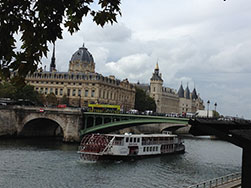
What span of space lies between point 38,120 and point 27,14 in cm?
6537

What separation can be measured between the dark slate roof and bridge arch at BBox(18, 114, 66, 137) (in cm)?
6510

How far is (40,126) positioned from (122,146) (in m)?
30.1

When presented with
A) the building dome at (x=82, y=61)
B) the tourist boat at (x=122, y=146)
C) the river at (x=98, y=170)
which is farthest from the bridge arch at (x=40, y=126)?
the building dome at (x=82, y=61)

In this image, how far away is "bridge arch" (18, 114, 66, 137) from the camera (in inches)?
2660

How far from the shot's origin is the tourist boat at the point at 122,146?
46.5 meters

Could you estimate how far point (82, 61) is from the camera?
14188 centimetres

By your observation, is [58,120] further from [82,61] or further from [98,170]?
[82,61]

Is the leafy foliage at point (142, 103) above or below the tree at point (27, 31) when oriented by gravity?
above

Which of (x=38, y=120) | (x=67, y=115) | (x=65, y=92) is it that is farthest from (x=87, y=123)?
(x=65, y=92)

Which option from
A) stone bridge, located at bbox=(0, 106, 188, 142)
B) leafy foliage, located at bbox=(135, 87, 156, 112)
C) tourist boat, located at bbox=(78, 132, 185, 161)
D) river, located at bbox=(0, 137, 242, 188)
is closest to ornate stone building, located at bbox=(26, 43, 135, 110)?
leafy foliage, located at bbox=(135, 87, 156, 112)

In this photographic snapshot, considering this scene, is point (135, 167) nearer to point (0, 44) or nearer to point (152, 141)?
point (152, 141)

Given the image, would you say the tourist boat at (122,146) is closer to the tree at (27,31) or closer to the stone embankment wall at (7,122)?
the stone embankment wall at (7,122)

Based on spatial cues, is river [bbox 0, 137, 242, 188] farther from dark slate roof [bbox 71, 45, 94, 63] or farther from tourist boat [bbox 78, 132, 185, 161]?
dark slate roof [bbox 71, 45, 94, 63]

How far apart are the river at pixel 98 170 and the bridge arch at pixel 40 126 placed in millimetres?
15001
